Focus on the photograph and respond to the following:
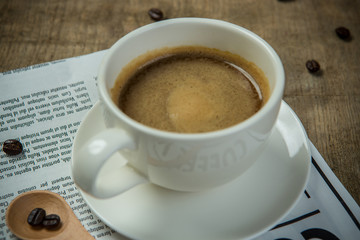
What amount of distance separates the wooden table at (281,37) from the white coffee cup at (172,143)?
0.34 meters

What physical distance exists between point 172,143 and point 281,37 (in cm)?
77

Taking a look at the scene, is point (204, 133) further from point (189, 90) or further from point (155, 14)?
point (155, 14)

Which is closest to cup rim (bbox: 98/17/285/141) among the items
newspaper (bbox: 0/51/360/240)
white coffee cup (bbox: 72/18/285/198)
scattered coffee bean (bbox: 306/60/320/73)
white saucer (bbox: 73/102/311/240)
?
white coffee cup (bbox: 72/18/285/198)

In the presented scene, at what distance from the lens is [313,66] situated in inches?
43.8

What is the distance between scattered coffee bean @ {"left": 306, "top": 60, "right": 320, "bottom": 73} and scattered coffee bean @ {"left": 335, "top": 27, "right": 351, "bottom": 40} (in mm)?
159

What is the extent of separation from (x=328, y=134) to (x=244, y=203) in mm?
385

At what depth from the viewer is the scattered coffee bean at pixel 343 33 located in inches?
47.0

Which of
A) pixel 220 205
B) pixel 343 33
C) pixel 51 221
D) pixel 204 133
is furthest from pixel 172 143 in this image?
pixel 343 33

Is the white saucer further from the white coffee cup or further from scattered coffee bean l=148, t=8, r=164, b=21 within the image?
scattered coffee bean l=148, t=8, r=164, b=21

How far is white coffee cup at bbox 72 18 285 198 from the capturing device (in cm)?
59

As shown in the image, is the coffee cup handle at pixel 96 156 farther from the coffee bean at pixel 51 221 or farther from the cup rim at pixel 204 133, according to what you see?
the coffee bean at pixel 51 221

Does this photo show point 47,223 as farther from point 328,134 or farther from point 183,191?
point 328,134

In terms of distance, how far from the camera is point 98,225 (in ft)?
2.56

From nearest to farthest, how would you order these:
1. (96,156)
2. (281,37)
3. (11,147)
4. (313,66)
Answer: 1. (96,156)
2. (11,147)
3. (313,66)
4. (281,37)
